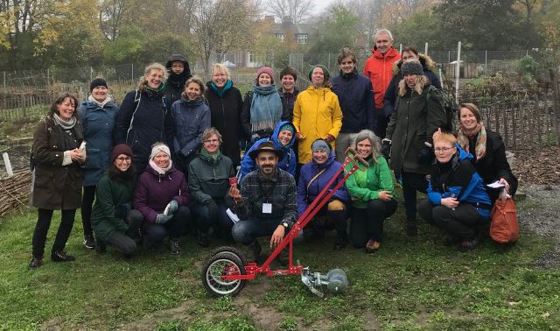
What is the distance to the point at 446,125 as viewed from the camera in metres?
5.24

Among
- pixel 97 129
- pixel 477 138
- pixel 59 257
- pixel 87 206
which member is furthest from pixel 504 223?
pixel 59 257

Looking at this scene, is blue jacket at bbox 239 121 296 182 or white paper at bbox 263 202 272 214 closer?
white paper at bbox 263 202 272 214

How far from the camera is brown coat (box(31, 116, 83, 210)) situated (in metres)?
5.07

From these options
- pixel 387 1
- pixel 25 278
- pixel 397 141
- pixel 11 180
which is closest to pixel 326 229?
pixel 397 141

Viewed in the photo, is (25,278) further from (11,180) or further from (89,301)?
(11,180)

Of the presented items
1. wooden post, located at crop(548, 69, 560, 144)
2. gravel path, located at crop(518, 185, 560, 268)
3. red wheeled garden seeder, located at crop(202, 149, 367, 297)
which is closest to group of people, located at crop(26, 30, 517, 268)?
red wheeled garden seeder, located at crop(202, 149, 367, 297)

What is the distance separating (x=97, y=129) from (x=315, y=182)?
2470 millimetres

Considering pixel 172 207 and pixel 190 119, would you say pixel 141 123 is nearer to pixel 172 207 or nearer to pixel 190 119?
pixel 190 119

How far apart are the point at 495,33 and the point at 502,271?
27447mm

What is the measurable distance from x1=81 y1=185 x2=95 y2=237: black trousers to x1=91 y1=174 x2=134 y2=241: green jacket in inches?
11.2

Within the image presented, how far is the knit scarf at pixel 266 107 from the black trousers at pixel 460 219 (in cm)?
206

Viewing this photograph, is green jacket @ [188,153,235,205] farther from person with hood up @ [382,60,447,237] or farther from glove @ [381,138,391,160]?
person with hood up @ [382,60,447,237]

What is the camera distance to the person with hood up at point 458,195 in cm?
504

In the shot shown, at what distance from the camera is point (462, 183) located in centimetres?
504
